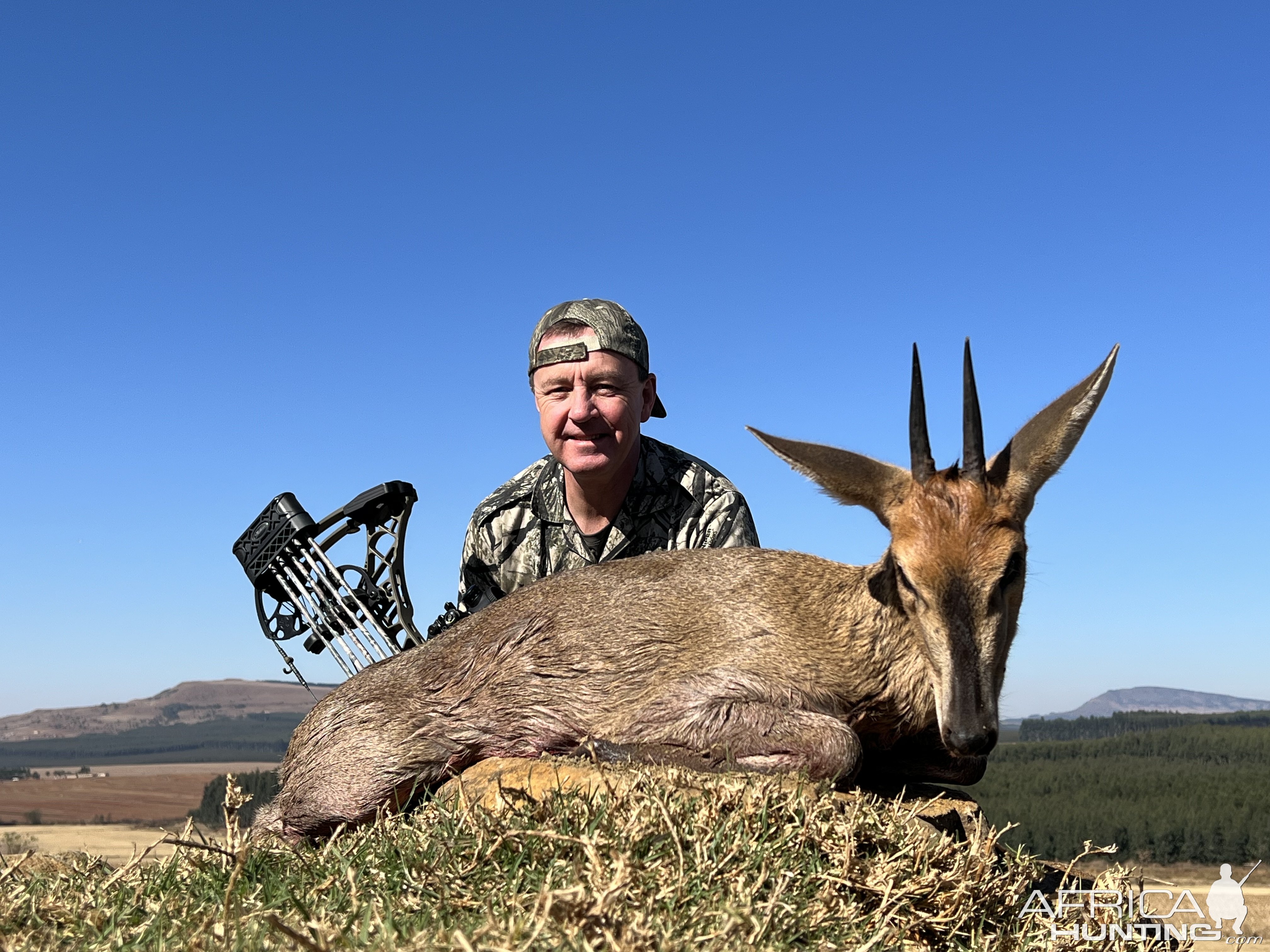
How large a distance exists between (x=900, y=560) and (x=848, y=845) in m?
1.74

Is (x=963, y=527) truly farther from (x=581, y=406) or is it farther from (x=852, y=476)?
(x=581, y=406)

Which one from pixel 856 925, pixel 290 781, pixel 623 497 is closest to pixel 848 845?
pixel 856 925

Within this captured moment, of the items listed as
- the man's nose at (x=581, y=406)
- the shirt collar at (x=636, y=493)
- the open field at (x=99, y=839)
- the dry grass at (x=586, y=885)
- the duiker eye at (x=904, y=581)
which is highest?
the man's nose at (x=581, y=406)

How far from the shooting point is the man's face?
923 centimetres

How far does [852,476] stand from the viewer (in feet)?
19.8

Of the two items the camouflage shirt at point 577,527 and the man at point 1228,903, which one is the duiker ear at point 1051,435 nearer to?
the man at point 1228,903

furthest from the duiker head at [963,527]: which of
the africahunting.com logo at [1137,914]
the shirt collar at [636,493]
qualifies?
the shirt collar at [636,493]

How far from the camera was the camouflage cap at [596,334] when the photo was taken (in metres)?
9.29

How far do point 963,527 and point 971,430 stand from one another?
1.90ft

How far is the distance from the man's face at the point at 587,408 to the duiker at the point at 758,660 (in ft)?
6.49

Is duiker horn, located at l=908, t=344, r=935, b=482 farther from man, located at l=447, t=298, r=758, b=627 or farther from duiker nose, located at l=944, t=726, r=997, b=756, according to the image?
man, located at l=447, t=298, r=758, b=627

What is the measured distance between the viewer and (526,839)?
427cm

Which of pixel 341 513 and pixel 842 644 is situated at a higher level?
pixel 341 513

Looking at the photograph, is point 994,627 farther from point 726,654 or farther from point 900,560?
point 726,654
